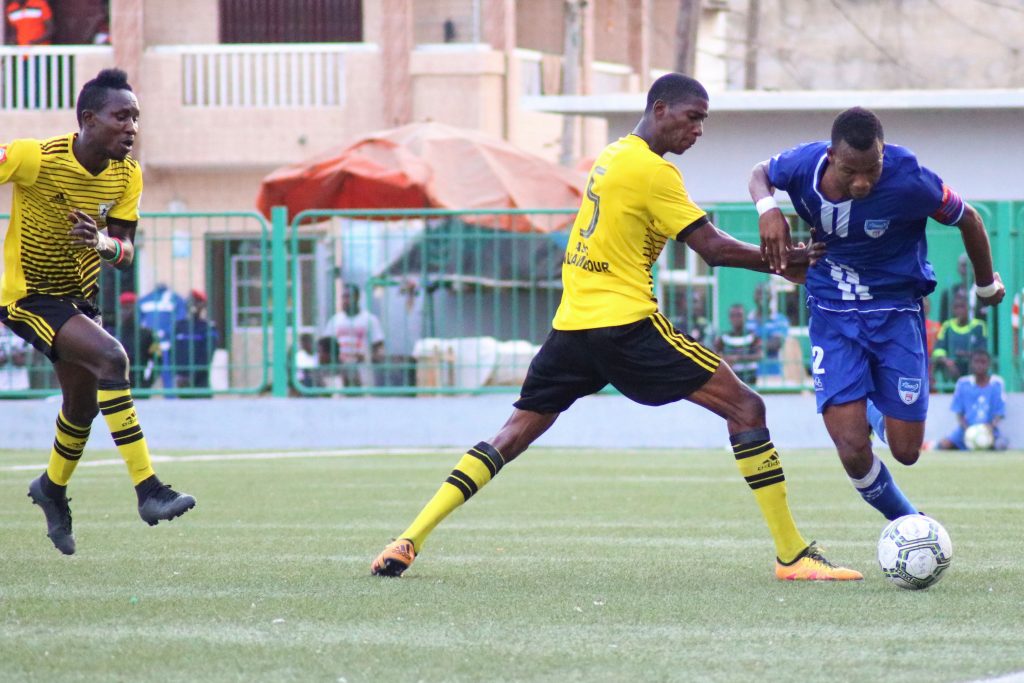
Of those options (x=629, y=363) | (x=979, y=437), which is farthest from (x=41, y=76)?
(x=629, y=363)

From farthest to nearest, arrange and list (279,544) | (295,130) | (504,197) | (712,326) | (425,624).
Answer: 1. (295,130)
2. (504,197)
3. (712,326)
4. (279,544)
5. (425,624)

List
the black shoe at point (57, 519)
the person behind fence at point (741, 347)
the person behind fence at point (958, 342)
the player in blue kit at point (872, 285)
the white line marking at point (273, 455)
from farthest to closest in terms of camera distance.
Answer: the person behind fence at point (741, 347) < the person behind fence at point (958, 342) < the white line marking at point (273, 455) < the black shoe at point (57, 519) < the player in blue kit at point (872, 285)

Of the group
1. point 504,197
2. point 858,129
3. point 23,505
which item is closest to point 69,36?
point 504,197

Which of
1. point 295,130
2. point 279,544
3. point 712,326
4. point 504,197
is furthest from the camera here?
point 295,130

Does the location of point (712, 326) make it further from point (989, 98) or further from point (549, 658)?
point (549, 658)

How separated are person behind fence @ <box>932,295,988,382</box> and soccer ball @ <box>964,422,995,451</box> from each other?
2.37 ft

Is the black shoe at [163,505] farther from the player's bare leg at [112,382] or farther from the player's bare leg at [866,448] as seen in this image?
the player's bare leg at [866,448]

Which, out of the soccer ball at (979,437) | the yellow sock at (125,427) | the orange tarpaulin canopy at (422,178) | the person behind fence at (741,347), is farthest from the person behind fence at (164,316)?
the yellow sock at (125,427)

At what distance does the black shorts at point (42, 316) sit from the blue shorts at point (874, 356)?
10.7 ft

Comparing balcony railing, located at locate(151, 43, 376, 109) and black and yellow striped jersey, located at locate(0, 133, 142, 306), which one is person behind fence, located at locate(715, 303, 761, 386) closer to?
black and yellow striped jersey, located at locate(0, 133, 142, 306)

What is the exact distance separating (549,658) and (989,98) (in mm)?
18072

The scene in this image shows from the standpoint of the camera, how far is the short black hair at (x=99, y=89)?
789 cm

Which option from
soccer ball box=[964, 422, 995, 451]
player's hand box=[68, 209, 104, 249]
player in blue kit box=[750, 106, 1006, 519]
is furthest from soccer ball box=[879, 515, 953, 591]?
soccer ball box=[964, 422, 995, 451]

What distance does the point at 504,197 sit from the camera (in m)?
21.8
